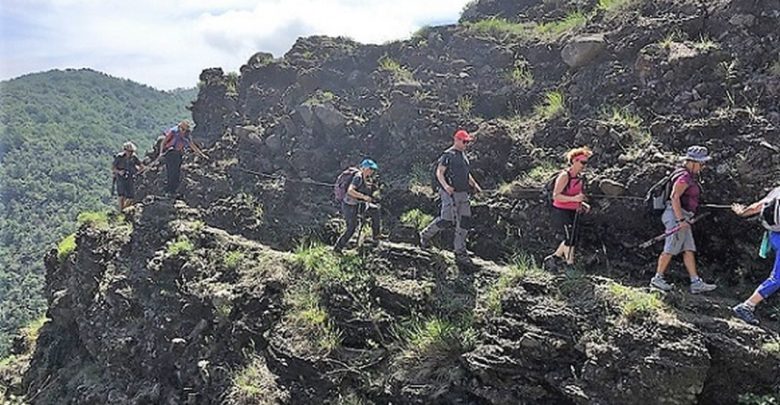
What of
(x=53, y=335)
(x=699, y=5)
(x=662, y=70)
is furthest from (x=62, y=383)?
(x=699, y=5)

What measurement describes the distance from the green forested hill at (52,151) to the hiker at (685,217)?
35.8 meters

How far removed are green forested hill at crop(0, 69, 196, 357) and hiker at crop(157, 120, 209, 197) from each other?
1016 inches

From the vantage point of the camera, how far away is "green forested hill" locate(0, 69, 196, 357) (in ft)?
185

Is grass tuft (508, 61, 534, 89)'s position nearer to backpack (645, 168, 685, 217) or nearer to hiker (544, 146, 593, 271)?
hiker (544, 146, 593, 271)

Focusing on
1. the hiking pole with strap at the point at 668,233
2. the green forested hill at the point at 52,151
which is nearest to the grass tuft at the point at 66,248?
the hiking pole with strap at the point at 668,233

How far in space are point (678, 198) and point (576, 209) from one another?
127cm

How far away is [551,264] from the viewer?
27.3 feet

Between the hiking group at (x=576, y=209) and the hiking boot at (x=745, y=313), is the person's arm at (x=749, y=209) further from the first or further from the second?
the hiking boot at (x=745, y=313)

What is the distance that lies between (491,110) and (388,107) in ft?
7.31

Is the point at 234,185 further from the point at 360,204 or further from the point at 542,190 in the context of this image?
the point at 542,190

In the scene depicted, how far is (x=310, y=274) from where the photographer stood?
9656 millimetres

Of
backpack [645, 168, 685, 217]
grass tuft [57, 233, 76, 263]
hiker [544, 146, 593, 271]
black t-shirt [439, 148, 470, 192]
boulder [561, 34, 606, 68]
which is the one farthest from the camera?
grass tuft [57, 233, 76, 263]

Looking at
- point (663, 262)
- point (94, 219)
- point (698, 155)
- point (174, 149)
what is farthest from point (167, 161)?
point (698, 155)

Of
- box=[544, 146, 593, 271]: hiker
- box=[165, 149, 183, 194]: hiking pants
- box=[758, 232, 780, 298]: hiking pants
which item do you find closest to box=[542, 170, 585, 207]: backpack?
box=[544, 146, 593, 271]: hiker
